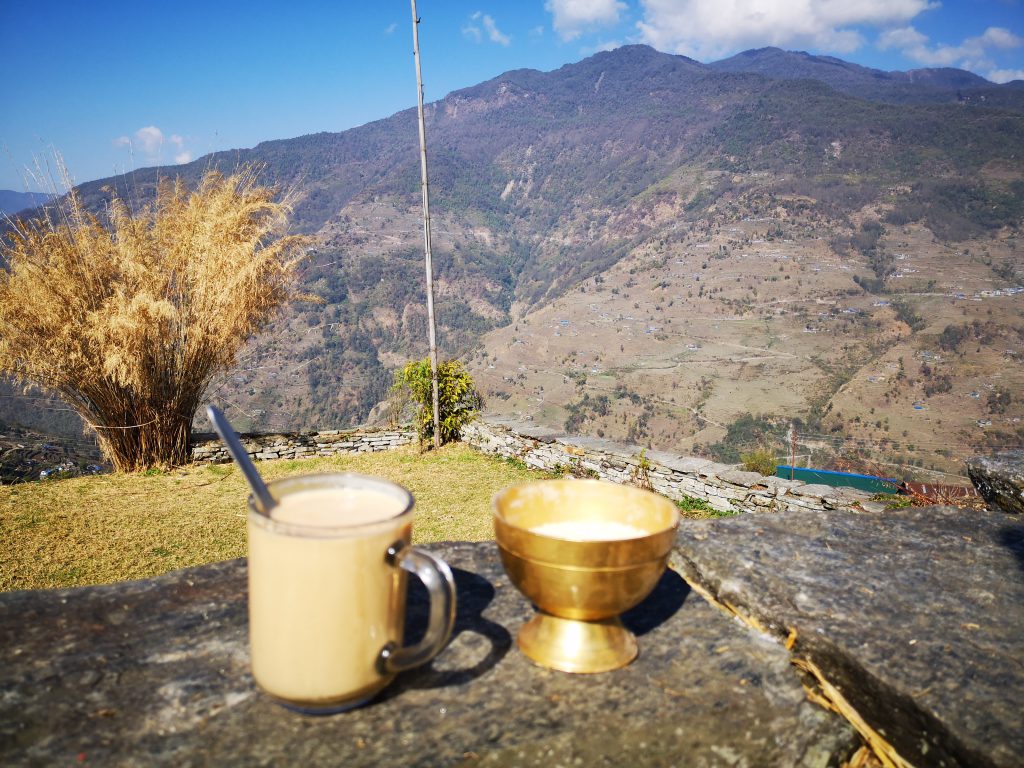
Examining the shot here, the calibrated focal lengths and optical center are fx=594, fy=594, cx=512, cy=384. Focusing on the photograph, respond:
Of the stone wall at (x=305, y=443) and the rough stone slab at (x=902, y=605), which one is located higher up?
the rough stone slab at (x=902, y=605)

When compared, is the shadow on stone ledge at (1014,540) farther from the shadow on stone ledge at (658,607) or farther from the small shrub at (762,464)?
the small shrub at (762,464)

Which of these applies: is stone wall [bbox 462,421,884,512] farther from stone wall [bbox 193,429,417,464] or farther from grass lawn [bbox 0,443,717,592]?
stone wall [bbox 193,429,417,464]

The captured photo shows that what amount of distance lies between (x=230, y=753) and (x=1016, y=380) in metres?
55.9

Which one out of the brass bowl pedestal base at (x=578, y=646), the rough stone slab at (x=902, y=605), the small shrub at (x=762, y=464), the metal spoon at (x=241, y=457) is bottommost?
the small shrub at (x=762, y=464)

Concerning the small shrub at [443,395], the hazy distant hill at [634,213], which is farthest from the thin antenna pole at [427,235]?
the hazy distant hill at [634,213]

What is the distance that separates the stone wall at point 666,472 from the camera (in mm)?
5393

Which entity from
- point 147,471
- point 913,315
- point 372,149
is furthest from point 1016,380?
point 372,149

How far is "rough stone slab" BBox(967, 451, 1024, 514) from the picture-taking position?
6.43 ft

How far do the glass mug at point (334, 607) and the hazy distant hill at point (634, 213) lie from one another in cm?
3167

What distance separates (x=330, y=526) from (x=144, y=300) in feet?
21.4

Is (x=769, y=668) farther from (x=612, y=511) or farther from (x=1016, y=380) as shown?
(x=1016, y=380)

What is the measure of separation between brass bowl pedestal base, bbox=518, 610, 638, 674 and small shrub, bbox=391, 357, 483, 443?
7.30m

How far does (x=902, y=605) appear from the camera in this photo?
948 mm

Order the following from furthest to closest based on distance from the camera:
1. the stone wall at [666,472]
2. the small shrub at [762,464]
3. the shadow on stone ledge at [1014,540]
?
the small shrub at [762,464], the stone wall at [666,472], the shadow on stone ledge at [1014,540]
